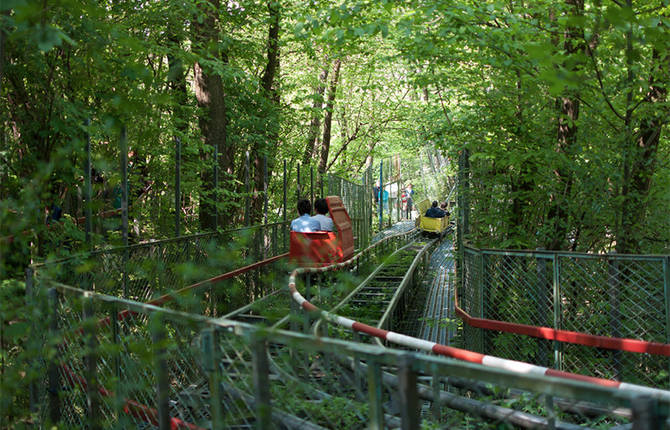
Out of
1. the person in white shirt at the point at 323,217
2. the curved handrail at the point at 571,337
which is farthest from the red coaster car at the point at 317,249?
the curved handrail at the point at 571,337

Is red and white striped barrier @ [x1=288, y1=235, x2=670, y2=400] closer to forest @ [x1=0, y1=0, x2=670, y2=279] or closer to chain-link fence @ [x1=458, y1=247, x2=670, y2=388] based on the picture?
forest @ [x1=0, y1=0, x2=670, y2=279]

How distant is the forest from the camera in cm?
357

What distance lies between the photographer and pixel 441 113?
1123 cm

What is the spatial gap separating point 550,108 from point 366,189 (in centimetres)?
1167

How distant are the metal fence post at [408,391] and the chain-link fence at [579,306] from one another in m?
3.85

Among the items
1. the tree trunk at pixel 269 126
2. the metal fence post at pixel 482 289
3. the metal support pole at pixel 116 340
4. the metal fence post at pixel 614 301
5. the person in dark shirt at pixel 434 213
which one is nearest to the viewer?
the metal support pole at pixel 116 340

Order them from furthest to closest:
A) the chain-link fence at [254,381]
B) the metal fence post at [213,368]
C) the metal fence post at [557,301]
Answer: the metal fence post at [557,301] → the metal fence post at [213,368] → the chain-link fence at [254,381]

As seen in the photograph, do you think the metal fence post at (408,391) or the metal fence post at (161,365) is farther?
the metal fence post at (161,365)

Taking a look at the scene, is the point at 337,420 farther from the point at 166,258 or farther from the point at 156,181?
the point at 156,181

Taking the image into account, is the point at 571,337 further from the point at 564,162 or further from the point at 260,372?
the point at 260,372

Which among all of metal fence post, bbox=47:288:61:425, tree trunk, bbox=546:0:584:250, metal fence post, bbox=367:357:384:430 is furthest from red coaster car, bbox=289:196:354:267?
metal fence post, bbox=367:357:384:430

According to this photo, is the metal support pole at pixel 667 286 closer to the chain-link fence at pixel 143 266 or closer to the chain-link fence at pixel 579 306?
the chain-link fence at pixel 579 306

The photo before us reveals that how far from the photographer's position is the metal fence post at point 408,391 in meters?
1.91

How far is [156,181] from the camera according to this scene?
31.7 feet
